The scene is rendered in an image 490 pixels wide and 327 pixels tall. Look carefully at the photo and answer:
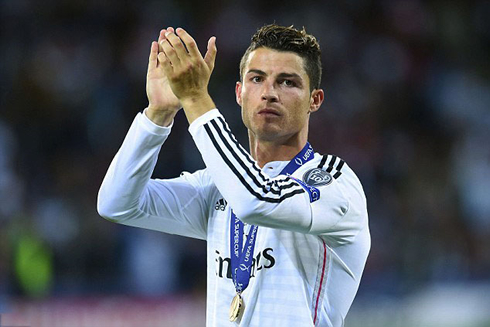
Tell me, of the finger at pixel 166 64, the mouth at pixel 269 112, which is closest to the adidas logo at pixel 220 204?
the mouth at pixel 269 112

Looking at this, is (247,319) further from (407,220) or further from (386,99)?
(386,99)

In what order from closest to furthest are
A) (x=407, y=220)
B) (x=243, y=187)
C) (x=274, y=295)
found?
(x=243, y=187)
(x=274, y=295)
(x=407, y=220)

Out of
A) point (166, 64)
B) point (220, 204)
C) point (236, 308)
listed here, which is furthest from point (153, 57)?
point (236, 308)

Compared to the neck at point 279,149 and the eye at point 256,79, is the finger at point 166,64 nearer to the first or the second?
the eye at point 256,79

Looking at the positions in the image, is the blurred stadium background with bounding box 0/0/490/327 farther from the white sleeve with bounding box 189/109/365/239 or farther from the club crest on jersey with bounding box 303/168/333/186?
the white sleeve with bounding box 189/109/365/239

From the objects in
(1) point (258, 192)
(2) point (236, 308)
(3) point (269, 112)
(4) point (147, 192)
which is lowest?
(2) point (236, 308)

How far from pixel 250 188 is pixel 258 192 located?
0.12ft

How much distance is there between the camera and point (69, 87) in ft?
39.9

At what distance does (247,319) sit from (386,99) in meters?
10.3

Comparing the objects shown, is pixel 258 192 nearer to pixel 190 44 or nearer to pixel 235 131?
pixel 190 44

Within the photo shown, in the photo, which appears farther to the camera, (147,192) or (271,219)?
(147,192)

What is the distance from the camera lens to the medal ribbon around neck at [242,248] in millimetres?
3639

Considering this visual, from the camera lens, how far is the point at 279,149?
3912mm

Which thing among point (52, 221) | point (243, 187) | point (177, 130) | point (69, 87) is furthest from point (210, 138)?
point (69, 87)
